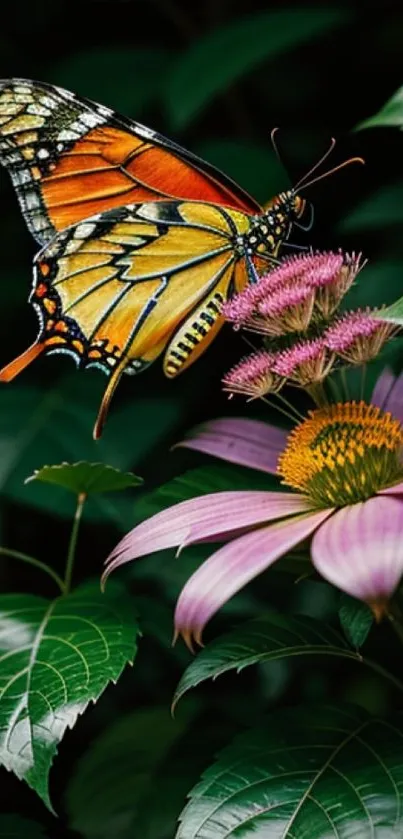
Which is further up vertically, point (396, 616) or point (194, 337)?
point (194, 337)

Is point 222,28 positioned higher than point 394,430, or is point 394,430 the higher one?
point 222,28

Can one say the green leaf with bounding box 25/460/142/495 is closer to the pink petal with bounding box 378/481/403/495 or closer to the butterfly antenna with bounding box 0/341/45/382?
the butterfly antenna with bounding box 0/341/45/382

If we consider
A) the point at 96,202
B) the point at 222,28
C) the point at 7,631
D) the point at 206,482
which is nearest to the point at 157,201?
the point at 96,202

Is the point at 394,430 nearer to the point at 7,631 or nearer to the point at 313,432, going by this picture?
the point at 313,432

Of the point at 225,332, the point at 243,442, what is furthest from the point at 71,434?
the point at 243,442

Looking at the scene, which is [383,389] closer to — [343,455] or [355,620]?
[343,455]

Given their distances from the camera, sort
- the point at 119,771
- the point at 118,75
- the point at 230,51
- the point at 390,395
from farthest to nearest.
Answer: the point at 118,75, the point at 230,51, the point at 119,771, the point at 390,395
